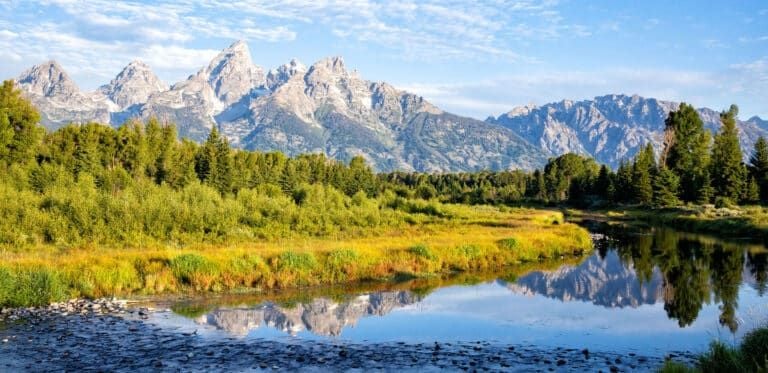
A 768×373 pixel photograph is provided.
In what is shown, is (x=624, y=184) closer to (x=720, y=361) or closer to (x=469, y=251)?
(x=469, y=251)

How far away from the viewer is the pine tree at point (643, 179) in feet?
359

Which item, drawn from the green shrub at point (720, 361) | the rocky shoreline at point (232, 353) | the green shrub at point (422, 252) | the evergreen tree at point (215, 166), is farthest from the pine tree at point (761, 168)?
the green shrub at point (720, 361)

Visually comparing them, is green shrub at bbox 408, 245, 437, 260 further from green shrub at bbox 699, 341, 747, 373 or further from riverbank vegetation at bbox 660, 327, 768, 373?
green shrub at bbox 699, 341, 747, 373

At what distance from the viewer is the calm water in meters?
23.9

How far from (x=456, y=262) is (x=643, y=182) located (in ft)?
261

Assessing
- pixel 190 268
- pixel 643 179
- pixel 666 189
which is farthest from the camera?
pixel 643 179

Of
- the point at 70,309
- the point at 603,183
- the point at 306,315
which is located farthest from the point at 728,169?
the point at 70,309

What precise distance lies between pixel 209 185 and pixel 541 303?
7155 centimetres

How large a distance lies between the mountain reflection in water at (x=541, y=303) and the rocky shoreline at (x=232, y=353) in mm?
2079

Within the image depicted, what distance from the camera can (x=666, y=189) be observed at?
101750mm

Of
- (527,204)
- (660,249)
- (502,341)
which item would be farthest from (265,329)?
(527,204)

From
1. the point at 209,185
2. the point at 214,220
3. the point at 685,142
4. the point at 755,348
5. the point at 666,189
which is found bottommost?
the point at 214,220

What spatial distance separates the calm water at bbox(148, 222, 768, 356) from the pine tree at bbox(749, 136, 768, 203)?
2444 inches

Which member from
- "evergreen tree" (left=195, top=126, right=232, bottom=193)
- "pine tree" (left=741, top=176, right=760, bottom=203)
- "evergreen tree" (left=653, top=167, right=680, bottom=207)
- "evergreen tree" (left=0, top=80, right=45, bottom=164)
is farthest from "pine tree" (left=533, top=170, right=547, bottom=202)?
"evergreen tree" (left=0, top=80, right=45, bottom=164)
